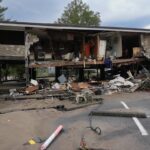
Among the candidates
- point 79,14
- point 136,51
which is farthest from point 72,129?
point 79,14

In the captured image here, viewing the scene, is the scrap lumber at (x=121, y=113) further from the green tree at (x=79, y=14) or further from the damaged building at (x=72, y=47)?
the green tree at (x=79, y=14)

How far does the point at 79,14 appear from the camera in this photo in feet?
206

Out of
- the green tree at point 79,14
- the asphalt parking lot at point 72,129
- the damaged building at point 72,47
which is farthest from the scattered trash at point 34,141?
the green tree at point 79,14

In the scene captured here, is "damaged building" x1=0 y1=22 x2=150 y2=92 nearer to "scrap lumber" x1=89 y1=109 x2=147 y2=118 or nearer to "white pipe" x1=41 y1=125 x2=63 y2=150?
"scrap lumber" x1=89 y1=109 x2=147 y2=118

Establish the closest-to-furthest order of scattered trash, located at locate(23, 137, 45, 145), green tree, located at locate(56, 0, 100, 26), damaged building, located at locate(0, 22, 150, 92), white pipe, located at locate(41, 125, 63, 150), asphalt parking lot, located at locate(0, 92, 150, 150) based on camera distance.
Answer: white pipe, located at locate(41, 125, 63, 150) → asphalt parking lot, located at locate(0, 92, 150, 150) → scattered trash, located at locate(23, 137, 45, 145) → damaged building, located at locate(0, 22, 150, 92) → green tree, located at locate(56, 0, 100, 26)

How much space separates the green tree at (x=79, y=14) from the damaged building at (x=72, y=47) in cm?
3861

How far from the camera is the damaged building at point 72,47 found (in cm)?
2130

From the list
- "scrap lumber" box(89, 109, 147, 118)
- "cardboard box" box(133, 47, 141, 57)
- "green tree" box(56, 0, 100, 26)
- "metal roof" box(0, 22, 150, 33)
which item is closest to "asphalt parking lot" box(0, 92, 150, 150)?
"scrap lumber" box(89, 109, 147, 118)

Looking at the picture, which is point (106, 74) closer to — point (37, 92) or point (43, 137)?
point (37, 92)

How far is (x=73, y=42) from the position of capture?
77.7ft

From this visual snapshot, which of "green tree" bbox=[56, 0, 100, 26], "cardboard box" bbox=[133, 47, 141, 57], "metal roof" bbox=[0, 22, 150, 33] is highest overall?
"green tree" bbox=[56, 0, 100, 26]

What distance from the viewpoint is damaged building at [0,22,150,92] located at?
21.3m

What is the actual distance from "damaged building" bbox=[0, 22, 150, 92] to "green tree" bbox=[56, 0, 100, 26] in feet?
127

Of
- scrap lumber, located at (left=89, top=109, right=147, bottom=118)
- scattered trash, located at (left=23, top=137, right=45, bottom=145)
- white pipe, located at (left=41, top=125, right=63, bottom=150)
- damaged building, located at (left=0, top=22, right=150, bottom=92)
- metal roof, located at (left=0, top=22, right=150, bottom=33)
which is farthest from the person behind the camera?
damaged building, located at (left=0, top=22, right=150, bottom=92)
